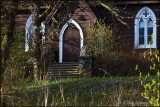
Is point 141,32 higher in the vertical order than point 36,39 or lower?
higher

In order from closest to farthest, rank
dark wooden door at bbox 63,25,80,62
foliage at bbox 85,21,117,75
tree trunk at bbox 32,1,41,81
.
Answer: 1. tree trunk at bbox 32,1,41,81
2. foliage at bbox 85,21,117,75
3. dark wooden door at bbox 63,25,80,62

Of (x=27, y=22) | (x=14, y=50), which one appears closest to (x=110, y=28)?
(x=27, y=22)

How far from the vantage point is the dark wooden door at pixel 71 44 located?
2492cm

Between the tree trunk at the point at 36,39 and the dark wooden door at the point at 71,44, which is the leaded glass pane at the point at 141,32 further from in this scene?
the tree trunk at the point at 36,39

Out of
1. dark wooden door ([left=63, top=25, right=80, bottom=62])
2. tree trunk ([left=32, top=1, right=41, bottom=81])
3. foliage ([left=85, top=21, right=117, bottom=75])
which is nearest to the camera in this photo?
tree trunk ([left=32, top=1, right=41, bottom=81])

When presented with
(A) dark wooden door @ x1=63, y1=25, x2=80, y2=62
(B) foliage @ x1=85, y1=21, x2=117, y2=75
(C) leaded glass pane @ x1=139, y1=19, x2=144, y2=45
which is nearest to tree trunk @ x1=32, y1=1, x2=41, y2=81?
(B) foliage @ x1=85, y1=21, x2=117, y2=75

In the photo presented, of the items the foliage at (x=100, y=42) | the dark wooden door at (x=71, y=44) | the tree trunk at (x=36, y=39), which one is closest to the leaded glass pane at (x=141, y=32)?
the foliage at (x=100, y=42)

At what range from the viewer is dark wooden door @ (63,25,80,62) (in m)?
24.9

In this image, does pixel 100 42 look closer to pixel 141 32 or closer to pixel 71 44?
pixel 71 44

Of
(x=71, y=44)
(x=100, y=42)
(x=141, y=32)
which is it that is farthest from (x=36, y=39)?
(x=141, y=32)

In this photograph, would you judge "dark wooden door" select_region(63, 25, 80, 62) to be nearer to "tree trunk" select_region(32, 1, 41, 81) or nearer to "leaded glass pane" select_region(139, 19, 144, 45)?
"leaded glass pane" select_region(139, 19, 144, 45)

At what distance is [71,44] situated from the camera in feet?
81.9

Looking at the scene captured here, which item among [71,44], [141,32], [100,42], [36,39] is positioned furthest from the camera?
[141,32]

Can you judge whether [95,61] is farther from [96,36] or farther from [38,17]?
[38,17]
